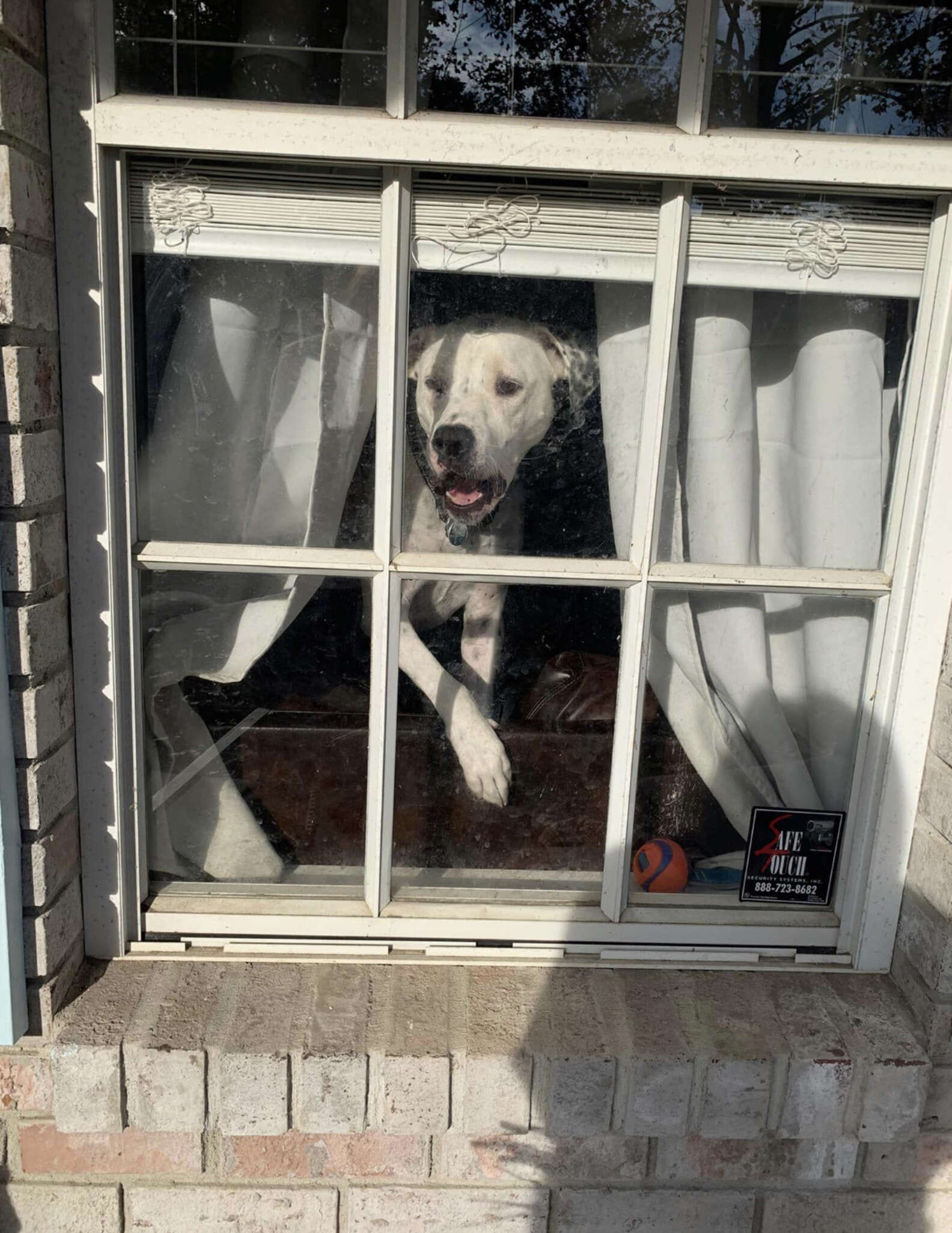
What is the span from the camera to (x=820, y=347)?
178cm

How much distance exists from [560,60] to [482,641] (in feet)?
3.43

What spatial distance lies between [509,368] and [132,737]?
1.01 metres

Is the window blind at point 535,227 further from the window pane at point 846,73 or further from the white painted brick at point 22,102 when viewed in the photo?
the white painted brick at point 22,102

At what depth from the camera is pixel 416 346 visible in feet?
5.68

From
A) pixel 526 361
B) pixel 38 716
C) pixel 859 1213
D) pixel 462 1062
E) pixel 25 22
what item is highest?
pixel 25 22

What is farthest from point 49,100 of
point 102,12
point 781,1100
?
point 781,1100

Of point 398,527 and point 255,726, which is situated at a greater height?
point 398,527

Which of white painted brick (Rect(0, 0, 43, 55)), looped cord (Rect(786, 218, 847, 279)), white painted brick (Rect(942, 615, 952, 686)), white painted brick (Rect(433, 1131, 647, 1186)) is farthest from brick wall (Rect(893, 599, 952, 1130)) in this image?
white painted brick (Rect(0, 0, 43, 55))

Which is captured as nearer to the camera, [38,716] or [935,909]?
[38,716]

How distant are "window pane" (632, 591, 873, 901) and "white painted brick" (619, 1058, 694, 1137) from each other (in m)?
0.37

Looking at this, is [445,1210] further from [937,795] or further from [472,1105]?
[937,795]

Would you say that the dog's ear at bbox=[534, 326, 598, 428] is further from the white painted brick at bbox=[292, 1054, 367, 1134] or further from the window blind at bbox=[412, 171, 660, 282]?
the white painted brick at bbox=[292, 1054, 367, 1134]

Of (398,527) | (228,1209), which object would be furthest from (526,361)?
(228,1209)

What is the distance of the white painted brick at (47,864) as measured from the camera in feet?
5.41
